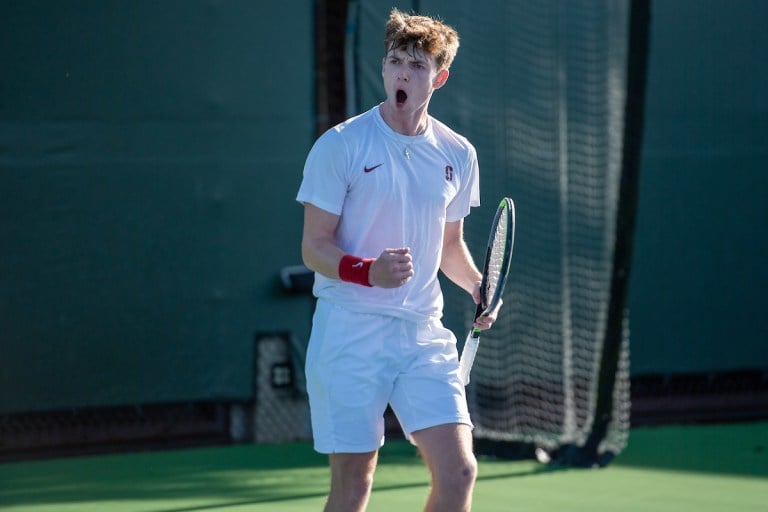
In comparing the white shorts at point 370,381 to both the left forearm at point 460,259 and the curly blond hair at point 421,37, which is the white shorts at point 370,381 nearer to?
the left forearm at point 460,259

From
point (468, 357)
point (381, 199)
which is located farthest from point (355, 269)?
point (468, 357)

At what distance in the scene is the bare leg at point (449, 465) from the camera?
3.44 meters

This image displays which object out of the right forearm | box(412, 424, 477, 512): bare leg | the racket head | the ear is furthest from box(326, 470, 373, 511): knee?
the ear

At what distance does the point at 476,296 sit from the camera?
13.0ft

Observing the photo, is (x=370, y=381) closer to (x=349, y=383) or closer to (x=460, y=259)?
(x=349, y=383)

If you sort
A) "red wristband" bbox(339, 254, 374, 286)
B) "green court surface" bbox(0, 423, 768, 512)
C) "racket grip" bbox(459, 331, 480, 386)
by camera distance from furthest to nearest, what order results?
1. "green court surface" bbox(0, 423, 768, 512)
2. "racket grip" bbox(459, 331, 480, 386)
3. "red wristband" bbox(339, 254, 374, 286)

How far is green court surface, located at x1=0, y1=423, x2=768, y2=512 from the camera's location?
18.7 ft

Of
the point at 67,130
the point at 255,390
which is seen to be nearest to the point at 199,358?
the point at 255,390

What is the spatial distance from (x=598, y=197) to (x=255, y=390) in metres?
2.42

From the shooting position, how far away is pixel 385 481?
6.29m

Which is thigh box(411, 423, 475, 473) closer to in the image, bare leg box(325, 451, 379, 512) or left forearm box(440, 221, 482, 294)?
bare leg box(325, 451, 379, 512)

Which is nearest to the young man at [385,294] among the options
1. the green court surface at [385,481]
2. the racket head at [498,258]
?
the racket head at [498,258]

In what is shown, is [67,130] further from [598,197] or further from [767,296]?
[767,296]

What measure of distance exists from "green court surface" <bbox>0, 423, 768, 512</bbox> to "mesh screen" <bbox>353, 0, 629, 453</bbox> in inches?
25.9
